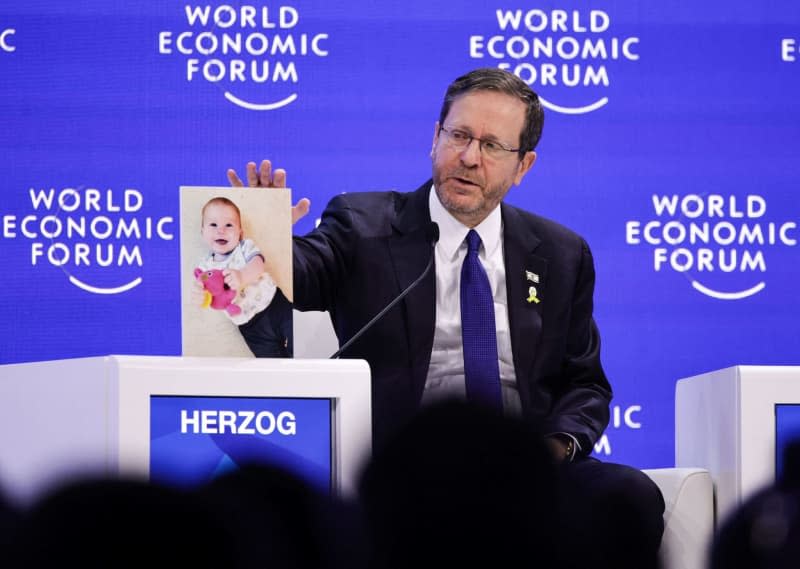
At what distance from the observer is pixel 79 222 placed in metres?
3.81

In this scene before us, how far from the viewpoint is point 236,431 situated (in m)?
2.18

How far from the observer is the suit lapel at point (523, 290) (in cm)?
286

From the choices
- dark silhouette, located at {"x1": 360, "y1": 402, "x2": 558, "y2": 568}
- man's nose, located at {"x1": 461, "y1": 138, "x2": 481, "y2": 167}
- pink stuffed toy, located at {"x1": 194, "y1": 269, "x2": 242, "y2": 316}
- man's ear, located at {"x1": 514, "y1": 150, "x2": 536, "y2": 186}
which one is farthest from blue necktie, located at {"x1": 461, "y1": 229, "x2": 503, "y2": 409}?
dark silhouette, located at {"x1": 360, "y1": 402, "x2": 558, "y2": 568}

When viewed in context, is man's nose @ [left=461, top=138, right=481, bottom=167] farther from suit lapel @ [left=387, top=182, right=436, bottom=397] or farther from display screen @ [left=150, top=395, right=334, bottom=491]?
display screen @ [left=150, top=395, right=334, bottom=491]

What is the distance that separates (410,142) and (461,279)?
1.21 metres

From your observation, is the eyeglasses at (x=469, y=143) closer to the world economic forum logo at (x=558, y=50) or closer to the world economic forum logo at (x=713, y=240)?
the world economic forum logo at (x=558, y=50)

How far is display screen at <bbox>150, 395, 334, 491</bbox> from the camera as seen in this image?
7.04 feet

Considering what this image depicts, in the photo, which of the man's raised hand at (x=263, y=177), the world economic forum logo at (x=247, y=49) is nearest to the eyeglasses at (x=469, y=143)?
the man's raised hand at (x=263, y=177)

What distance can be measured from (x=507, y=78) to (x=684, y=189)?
112 cm

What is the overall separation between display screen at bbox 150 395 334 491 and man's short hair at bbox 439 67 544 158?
1.07m

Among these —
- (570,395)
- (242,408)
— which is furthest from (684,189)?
(242,408)

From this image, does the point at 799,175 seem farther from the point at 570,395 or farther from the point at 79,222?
the point at 79,222

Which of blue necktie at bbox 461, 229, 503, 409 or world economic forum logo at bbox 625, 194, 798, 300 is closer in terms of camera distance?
blue necktie at bbox 461, 229, 503, 409

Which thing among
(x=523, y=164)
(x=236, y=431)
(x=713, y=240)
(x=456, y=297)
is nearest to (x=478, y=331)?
(x=456, y=297)
